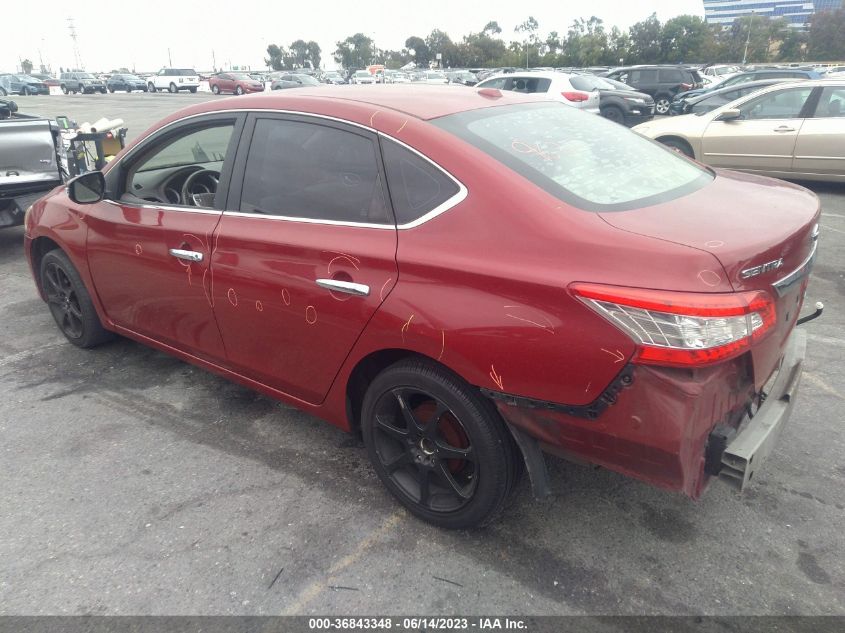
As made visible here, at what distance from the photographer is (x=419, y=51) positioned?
8938 cm

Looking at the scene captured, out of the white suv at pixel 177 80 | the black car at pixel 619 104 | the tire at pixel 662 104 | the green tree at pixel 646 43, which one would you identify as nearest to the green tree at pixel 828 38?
the green tree at pixel 646 43

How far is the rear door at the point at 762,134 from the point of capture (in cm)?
834

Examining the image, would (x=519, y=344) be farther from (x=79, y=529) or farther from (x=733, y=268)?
(x=79, y=529)

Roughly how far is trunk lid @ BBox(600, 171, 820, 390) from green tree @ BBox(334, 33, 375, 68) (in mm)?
98949

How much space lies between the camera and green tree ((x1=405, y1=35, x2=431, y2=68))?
88000 mm

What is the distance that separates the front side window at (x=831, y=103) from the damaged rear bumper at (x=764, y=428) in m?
7.01

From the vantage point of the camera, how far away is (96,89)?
50094 mm

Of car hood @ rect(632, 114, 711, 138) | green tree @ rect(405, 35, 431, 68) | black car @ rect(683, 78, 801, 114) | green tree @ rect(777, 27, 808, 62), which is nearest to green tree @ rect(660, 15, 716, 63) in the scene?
green tree @ rect(777, 27, 808, 62)

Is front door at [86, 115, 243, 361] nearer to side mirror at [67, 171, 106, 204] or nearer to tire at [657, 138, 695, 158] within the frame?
side mirror at [67, 171, 106, 204]

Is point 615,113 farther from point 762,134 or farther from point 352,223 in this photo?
point 352,223

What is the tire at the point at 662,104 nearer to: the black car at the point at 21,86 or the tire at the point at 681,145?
the tire at the point at 681,145

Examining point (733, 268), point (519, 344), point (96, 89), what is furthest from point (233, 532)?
point (96, 89)

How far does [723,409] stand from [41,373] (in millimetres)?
3979

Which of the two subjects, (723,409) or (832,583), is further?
(832,583)
